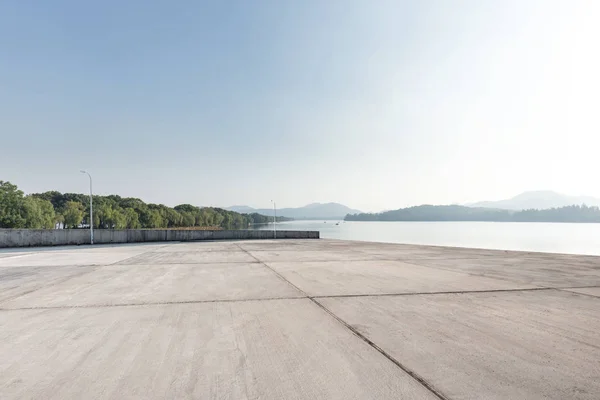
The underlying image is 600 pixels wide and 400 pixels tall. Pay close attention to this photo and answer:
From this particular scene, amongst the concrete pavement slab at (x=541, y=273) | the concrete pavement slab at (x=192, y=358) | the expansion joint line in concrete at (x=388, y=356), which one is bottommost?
the concrete pavement slab at (x=541, y=273)

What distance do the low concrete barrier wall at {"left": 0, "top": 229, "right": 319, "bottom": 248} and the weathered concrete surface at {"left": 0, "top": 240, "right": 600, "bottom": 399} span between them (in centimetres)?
2426

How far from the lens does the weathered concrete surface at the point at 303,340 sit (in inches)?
132

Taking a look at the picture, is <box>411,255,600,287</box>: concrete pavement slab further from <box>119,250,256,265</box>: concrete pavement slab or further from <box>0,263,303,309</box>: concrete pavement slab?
<box>119,250,256,265</box>: concrete pavement slab

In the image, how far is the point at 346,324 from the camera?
213 inches

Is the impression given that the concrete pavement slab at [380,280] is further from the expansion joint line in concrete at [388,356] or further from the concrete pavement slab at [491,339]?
the expansion joint line in concrete at [388,356]

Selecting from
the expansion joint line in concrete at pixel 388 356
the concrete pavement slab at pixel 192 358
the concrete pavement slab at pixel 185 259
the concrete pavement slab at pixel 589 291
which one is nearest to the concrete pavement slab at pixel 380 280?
the concrete pavement slab at pixel 589 291

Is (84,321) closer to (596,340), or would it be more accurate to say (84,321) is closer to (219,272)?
(219,272)

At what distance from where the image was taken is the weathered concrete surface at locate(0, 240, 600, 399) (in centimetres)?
336

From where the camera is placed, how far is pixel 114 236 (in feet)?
107

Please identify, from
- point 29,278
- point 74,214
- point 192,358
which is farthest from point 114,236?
point 74,214

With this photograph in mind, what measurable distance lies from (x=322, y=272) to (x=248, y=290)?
3.82 m

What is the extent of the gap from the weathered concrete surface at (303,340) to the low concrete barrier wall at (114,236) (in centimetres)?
2426

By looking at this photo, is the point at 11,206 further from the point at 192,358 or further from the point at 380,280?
the point at 192,358

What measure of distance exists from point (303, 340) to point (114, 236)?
110 ft
